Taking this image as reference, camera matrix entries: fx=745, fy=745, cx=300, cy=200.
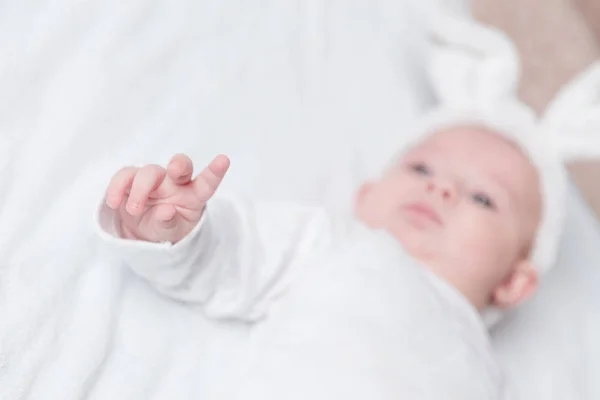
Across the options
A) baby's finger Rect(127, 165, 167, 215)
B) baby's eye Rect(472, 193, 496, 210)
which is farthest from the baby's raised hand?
baby's eye Rect(472, 193, 496, 210)

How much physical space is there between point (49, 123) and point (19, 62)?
8 centimetres

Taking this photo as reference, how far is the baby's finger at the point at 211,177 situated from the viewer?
686 mm

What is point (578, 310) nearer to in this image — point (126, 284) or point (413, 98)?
point (413, 98)

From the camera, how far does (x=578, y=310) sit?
109 cm

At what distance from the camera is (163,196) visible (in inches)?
28.0

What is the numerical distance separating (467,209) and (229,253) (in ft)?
1.12

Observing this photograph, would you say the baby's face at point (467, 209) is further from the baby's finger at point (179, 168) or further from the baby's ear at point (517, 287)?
the baby's finger at point (179, 168)

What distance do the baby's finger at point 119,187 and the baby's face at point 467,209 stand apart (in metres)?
0.41

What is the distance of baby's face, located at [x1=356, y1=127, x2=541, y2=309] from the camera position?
0.97 metres

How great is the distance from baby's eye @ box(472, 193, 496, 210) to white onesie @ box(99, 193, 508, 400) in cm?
15

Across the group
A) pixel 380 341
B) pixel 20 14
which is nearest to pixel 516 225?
pixel 380 341

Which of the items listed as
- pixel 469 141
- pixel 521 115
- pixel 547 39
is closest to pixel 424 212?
pixel 469 141

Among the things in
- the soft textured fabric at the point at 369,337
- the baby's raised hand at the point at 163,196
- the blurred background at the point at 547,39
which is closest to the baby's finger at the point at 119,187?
the baby's raised hand at the point at 163,196

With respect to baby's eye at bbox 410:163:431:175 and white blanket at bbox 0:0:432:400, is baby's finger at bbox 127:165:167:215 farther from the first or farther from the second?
baby's eye at bbox 410:163:431:175
